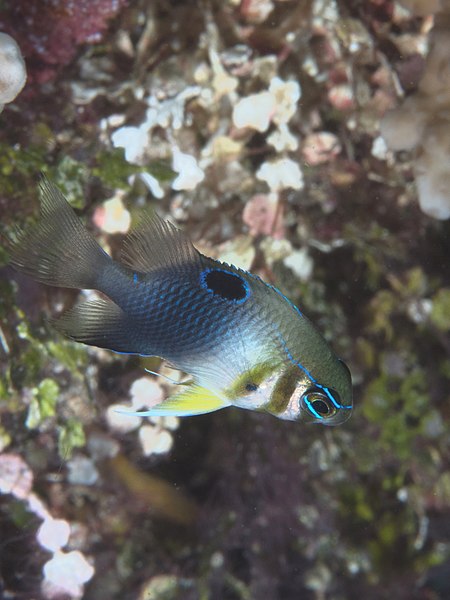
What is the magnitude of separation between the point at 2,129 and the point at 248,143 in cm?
175

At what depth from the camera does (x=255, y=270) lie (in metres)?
3.89

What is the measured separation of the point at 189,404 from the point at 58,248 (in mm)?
799

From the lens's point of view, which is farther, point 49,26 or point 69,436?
point 69,436

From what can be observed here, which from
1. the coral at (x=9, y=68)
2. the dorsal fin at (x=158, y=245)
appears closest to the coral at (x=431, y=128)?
the dorsal fin at (x=158, y=245)

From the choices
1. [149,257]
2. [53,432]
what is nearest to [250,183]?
[149,257]

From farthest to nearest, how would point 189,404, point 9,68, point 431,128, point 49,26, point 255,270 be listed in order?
point 255,270, point 431,128, point 49,26, point 9,68, point 189,404

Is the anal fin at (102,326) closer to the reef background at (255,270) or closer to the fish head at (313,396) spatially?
the fish head at (313,396)

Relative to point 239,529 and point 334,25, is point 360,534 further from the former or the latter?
point 334,25

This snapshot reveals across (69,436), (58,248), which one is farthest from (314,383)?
(69,436)

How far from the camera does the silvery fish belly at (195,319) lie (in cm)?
200

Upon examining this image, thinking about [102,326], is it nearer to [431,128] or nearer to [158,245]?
[158,245]

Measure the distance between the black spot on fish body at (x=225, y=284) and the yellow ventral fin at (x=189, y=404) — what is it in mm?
399

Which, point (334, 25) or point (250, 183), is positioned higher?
point (334, 25)

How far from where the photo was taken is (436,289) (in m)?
5.07
